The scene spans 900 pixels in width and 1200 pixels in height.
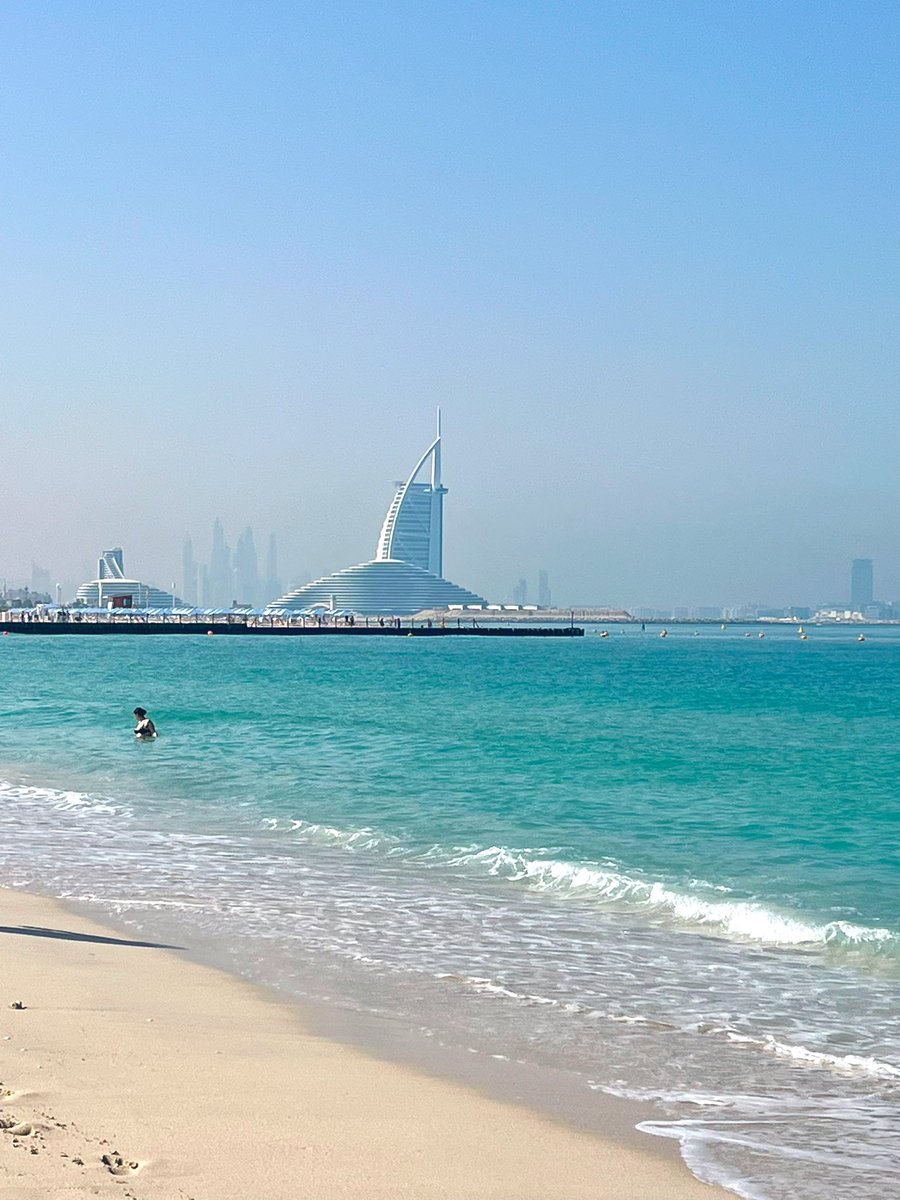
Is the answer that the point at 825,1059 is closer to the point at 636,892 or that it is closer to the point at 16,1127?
Result: the point at 16,1127

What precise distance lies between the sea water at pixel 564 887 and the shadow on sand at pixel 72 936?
0.42 m

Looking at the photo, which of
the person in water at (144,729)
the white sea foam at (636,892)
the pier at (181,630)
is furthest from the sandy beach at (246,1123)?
the pier at (181,630)

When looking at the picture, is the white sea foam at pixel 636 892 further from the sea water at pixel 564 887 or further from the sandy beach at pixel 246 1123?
the sandy beach at pixel 246 1123

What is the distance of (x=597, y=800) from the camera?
66.6 ft

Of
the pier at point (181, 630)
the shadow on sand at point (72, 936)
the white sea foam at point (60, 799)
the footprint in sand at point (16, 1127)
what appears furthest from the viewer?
the pier at point (181, 630)

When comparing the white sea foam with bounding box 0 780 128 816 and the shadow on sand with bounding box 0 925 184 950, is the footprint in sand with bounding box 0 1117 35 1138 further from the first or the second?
the white sea foam with bounding box 0 780 128 816

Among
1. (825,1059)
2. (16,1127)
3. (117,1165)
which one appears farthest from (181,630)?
(117,1165)

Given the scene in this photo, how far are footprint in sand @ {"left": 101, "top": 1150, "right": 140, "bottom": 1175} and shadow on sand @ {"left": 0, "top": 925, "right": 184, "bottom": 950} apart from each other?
16.7ft

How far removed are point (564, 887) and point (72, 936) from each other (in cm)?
512

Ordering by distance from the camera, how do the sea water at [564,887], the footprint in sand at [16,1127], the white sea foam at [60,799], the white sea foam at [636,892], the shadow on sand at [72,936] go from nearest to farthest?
1. the footprint in sand at [16,1127]
2. the sea water at [564,887]
3. the shadow on sand at [72,936]
4. the white sea foam at [636,892]
5. the white sea foam at [60,799]

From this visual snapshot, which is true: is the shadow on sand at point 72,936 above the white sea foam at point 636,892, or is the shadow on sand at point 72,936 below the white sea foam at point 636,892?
above

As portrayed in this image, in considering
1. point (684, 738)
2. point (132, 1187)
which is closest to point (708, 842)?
point (132, 1187)

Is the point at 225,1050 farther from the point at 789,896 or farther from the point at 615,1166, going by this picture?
the point at 789,896

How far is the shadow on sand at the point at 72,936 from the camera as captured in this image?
10359 mm
